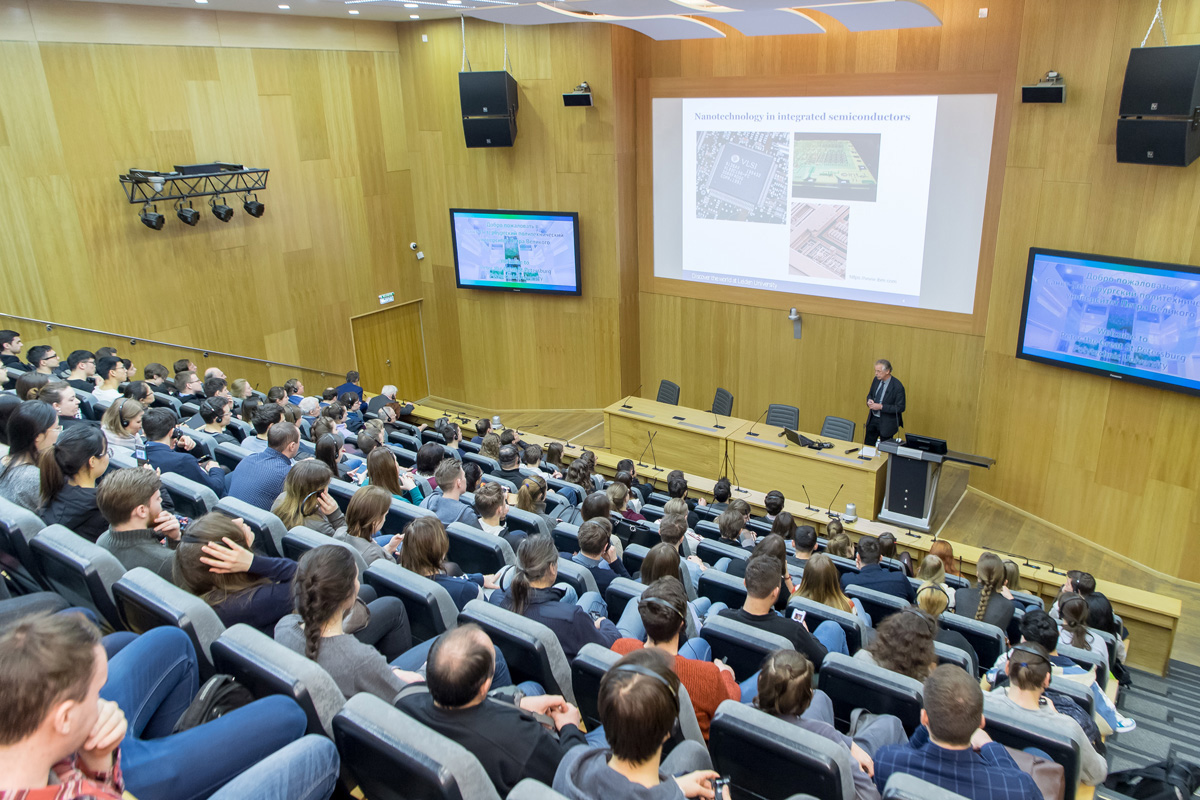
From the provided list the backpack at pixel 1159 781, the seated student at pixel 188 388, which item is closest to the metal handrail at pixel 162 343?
the seated student at pixel 188 388

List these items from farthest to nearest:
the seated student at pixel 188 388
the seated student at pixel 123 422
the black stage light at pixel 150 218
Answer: the black stage light at pixel 150 218
the seated student at pixel 188 388
the seated student at pixel 123 422

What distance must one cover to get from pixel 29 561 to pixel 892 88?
799 centimetres

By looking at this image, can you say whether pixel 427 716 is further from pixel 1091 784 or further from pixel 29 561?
pixel 1091 784

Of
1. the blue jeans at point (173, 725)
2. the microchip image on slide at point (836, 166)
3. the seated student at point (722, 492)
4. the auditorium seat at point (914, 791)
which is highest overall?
the microchip image on slide at point (836, 166)

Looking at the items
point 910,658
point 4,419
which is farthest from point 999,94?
point 4,419

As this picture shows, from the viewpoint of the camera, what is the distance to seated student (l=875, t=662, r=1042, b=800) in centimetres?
231

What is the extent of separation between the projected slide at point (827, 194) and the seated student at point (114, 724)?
7.78 metres

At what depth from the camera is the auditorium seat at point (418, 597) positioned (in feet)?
9.48

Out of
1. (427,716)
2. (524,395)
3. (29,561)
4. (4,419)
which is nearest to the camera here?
(427,716)

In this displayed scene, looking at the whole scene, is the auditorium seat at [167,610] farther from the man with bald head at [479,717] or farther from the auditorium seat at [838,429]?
the auditorium seat at [838,429]

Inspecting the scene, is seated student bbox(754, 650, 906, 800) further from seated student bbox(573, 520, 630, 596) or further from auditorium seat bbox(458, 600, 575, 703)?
seated student bbox(573, 520, 630, 596)

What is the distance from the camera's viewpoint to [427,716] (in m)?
2.04

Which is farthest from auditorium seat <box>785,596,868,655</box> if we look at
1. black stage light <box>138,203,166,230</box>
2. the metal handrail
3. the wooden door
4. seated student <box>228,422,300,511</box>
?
the wooden door

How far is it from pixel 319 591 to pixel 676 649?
1.25m
